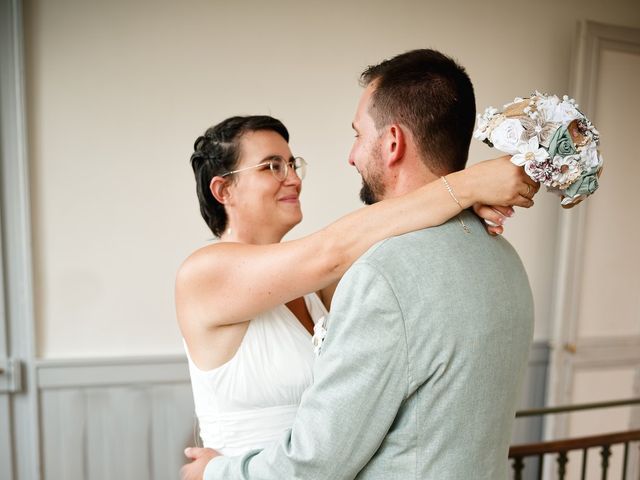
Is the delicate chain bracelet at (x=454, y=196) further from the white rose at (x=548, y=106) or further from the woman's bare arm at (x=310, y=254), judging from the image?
the white rose at (x=548, y=106)

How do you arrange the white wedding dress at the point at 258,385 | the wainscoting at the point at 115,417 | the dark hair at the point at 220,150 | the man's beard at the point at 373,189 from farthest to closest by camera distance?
the wainscoting at the point at 115,417 → the dark hair at the point at 220,150 → the white wedding dress at the point at 258,385 → the man's beard at the point at 373,189

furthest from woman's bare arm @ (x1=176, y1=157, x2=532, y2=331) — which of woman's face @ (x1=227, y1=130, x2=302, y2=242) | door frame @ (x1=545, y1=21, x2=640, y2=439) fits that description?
door frame @ (x1=545, y1=21, x2=640, y2=439)

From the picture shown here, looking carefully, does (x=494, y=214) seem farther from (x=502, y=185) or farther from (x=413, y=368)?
(x=413, y=368)

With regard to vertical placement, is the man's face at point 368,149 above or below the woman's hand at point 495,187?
above

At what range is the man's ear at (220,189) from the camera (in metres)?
1.38

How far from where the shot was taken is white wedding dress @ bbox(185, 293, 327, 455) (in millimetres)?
1255

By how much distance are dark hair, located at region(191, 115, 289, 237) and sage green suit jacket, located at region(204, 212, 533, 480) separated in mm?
701

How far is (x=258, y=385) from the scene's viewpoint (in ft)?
4.12

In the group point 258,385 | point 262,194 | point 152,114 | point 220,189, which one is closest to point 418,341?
point 258,385

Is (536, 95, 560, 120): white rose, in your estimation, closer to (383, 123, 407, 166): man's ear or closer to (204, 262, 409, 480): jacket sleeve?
(383, 123, 407, 166): man's ear

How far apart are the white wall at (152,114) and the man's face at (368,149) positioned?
148cm

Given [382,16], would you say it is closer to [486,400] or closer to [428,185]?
[428,185]

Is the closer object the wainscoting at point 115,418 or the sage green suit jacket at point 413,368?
the sage green suit jacket at point 413,368

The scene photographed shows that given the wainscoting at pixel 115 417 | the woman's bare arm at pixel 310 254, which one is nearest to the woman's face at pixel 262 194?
the woman's bare arm at pixel 310 254
